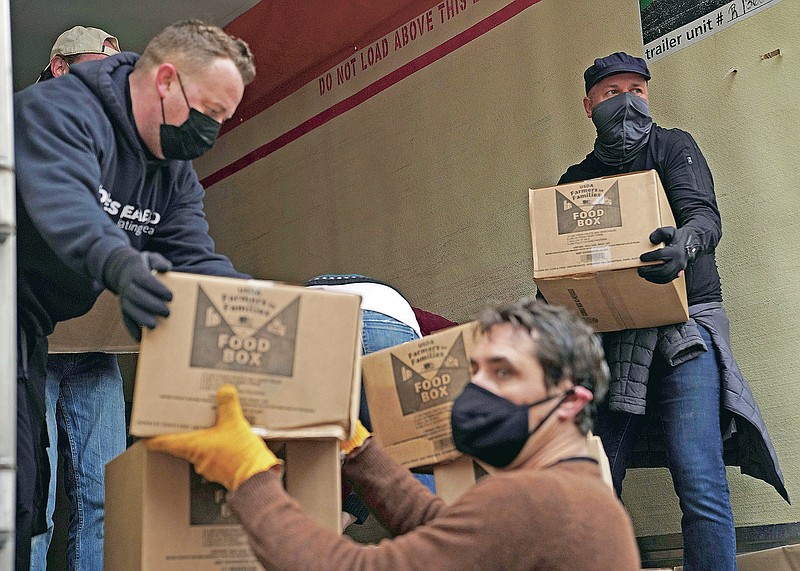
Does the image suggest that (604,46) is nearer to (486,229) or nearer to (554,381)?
(486,229)

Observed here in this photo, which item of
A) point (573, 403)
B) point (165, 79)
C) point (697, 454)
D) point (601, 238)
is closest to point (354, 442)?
point (573, 403)

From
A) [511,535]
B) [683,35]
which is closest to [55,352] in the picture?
[511,535]

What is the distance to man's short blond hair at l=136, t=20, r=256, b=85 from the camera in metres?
2.17

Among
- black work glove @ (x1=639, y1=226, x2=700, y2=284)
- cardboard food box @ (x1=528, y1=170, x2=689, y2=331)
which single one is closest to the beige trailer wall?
cardboard food box @ (x1=528, y1=170, x2=689, y2=331)

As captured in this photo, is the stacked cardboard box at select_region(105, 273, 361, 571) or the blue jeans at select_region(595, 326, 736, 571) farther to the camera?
the blue jeans at select_region(595, 326, 736, 571)

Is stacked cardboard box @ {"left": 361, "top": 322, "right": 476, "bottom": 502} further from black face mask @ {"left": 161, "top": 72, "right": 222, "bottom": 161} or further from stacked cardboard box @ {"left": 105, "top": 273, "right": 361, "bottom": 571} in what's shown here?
black face mask @ {"left": 161, "top": 72, "right": 222, "bottom": 161}

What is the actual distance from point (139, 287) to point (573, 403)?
2.44 feet

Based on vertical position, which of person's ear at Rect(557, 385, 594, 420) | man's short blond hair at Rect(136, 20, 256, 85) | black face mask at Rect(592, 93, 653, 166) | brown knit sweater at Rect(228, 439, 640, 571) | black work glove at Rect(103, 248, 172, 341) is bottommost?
brown knit sweater at Rect(228, 439, 640, 571)

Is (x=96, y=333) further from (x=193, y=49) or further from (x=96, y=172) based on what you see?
(x=193, y=49)

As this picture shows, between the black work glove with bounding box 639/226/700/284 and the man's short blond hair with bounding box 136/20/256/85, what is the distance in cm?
115

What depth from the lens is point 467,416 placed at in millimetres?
1789

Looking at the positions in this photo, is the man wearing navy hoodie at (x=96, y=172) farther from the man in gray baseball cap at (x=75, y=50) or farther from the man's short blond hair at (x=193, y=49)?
the man in gray baseball cap at (x=75, y=50)

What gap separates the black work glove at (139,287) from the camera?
1.79 meters

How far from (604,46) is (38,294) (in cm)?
262
